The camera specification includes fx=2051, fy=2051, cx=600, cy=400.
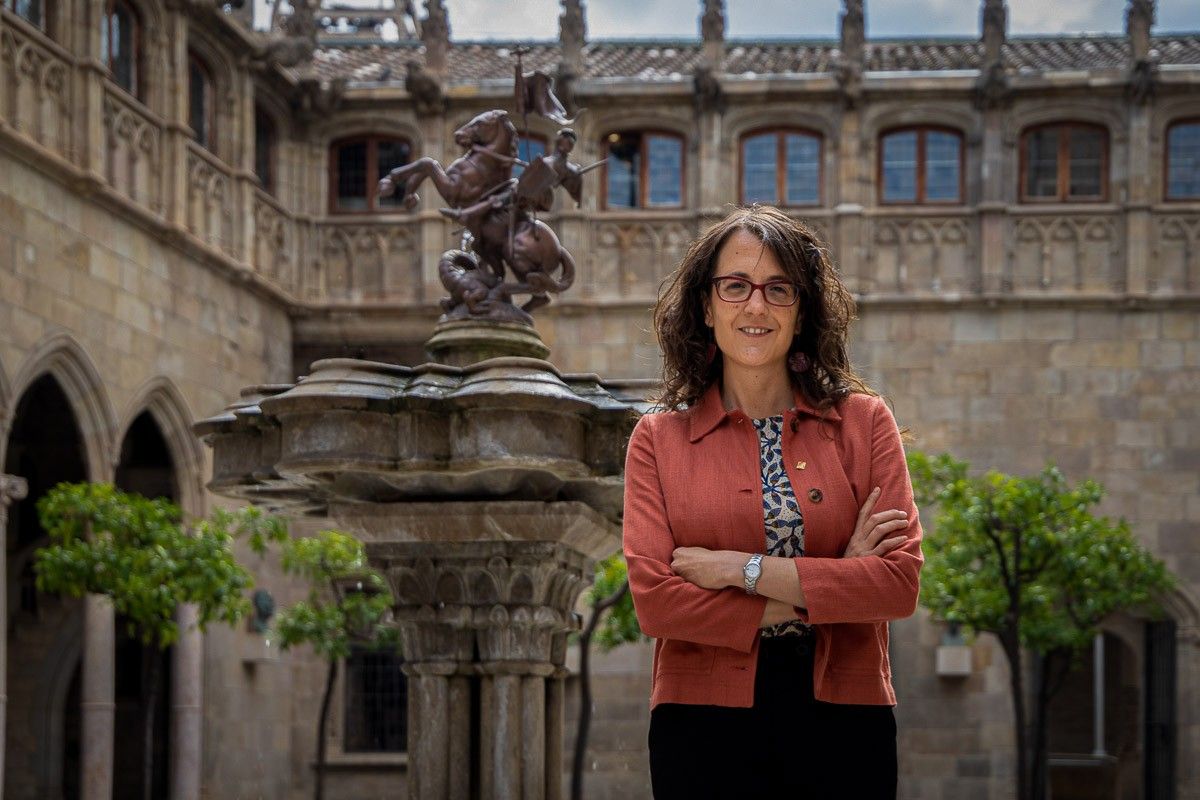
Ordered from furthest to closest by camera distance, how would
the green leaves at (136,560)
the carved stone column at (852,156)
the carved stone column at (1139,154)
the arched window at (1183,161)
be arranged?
1. the arched window at (1183,161)
2. the carved stone column at (852,156)
3. the carved stone column at (1139,154)
4. the green leaves at (136,560)

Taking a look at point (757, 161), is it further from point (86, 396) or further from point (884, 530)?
point (884, 530)

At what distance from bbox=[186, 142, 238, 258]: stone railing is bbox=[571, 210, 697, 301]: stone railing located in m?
4.21

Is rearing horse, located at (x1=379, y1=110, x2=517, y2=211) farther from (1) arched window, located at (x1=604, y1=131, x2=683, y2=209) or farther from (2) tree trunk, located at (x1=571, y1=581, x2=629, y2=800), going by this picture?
(1) arched window, located at (x1=604, y1=131, x2=683, y2=209)

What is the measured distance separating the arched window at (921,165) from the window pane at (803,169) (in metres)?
0.77

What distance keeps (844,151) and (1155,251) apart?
3.78 m

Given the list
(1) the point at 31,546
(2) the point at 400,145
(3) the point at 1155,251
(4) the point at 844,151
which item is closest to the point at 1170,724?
(3) the point at 1155,251

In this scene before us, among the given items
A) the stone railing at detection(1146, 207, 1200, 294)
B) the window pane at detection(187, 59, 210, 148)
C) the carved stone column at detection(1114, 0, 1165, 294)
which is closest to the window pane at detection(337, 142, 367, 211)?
the window pane at detection(187, 59, 210, 148)

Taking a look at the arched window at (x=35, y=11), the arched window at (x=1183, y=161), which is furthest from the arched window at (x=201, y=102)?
the arched window at (x=1183, y=161)

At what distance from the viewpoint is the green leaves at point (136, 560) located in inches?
626

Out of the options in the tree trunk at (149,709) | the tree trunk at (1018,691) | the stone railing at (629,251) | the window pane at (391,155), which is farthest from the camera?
the window pane at (391,155)

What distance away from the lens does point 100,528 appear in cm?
1612

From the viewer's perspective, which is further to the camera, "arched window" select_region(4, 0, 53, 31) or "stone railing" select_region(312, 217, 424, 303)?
"stone railing" select_region(312, 217, 424, 303)

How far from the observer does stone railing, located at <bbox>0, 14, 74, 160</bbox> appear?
17.4 metres

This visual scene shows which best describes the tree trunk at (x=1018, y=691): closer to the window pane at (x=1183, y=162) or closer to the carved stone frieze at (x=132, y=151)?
the window pane at (x=1183, y=162)
